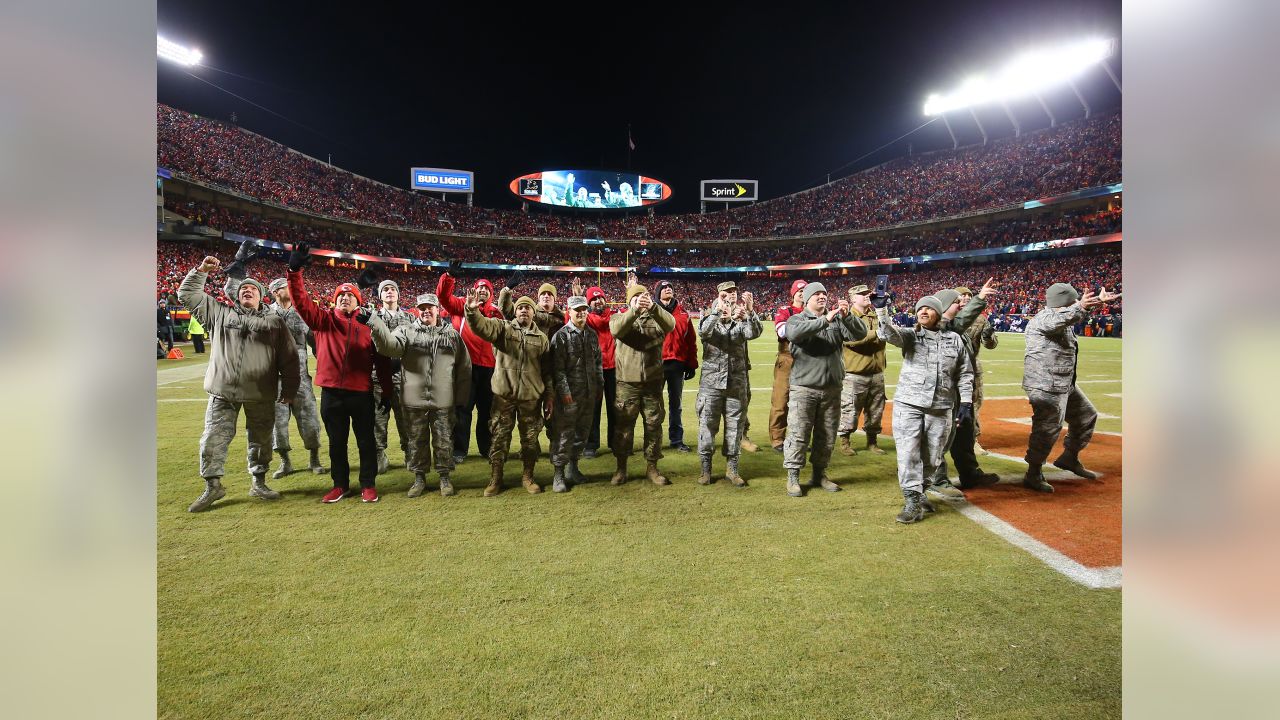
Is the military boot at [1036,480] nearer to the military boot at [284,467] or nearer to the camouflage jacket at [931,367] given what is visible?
the camouflage jacket at [931,367]

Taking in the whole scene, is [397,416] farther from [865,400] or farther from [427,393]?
[865,400]

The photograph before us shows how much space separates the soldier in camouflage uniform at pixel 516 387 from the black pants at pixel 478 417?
131 cm

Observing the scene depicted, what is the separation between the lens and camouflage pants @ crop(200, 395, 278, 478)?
471 cm

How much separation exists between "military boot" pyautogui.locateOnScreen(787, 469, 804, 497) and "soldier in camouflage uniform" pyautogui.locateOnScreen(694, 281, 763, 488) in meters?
0.59

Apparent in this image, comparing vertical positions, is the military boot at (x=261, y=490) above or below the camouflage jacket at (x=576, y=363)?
below

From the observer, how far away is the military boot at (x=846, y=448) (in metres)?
6.87

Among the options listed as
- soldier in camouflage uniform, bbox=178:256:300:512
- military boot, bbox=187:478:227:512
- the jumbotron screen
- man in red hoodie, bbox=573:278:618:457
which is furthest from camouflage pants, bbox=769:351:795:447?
the jumbotron screen

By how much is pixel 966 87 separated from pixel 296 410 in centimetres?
5073

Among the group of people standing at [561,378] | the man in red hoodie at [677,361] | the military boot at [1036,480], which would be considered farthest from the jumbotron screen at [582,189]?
the military boot at [1036,480]

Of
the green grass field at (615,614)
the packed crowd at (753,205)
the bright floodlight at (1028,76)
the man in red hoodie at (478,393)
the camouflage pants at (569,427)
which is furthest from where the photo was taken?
the packed crowd at (753,205)

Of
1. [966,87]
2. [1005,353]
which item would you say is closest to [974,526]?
[1005,353]

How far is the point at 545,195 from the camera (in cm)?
6078

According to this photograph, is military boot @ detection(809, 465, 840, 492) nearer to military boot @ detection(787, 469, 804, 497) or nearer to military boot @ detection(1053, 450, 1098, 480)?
military boot @ detection(787, 469, 804, 497)

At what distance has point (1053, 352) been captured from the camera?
5.20 m
